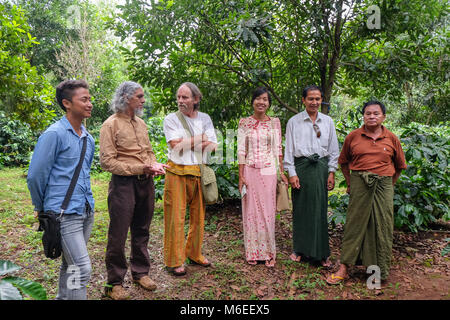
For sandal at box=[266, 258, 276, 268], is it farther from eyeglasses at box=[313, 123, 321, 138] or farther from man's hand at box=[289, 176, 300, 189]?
eyeglasses at box=[313, 123, 321, 138]

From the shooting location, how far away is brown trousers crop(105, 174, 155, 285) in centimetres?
279

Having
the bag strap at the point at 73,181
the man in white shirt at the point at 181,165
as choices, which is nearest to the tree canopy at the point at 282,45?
the man in white shirt at the point at 181,165

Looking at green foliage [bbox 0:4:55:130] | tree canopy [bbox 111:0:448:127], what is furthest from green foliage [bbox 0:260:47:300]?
green foliage [bbox 0:4:55:130]

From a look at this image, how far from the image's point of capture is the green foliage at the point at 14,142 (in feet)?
36.7

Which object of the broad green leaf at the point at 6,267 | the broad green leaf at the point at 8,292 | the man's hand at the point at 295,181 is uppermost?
the man's hand at the point at 295,181

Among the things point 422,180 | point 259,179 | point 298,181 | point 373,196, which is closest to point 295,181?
point 298,181

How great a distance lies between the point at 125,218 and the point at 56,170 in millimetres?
767

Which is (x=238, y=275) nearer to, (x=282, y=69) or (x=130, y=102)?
(x=130, y=102)

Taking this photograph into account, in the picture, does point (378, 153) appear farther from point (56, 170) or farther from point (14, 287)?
point (14, 287)

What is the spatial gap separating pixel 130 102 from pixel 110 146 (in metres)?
0.43

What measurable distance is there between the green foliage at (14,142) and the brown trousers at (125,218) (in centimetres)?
966

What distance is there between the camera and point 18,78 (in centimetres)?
533

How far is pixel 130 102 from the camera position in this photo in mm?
2836

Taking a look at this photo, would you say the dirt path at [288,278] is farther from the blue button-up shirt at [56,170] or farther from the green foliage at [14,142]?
the green foliage at [14,142]
